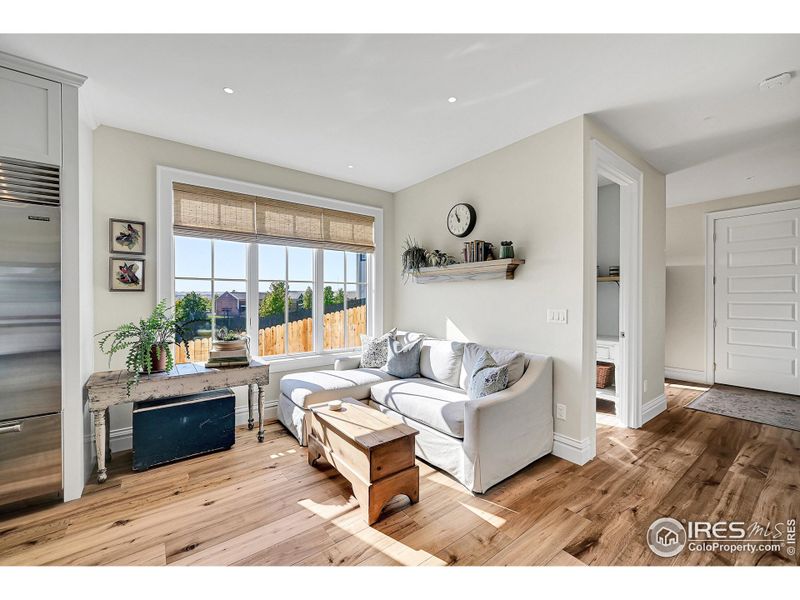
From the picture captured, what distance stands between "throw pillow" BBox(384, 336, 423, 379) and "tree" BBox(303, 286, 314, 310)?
112 cm

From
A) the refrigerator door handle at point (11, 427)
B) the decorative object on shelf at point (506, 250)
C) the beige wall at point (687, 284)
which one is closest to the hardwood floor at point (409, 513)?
the refrigerator door handle at point (11, 427)

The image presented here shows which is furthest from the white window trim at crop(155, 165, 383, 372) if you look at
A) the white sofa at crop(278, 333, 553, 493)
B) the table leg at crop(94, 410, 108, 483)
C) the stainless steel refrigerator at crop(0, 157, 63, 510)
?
the table leg at crop(94, 410, 108, 483)

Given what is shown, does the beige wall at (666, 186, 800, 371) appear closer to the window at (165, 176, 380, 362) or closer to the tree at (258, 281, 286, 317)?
the window at (165, 176, 380, 362)

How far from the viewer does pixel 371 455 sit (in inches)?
75.9

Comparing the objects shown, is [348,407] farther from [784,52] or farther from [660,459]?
[784,52]

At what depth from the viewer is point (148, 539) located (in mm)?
1805

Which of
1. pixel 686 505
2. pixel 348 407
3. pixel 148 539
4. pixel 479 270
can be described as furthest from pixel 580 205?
pixel 148 539

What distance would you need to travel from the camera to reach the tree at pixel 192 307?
3168mm

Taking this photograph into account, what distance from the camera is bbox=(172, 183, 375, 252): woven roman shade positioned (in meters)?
A: 3.17

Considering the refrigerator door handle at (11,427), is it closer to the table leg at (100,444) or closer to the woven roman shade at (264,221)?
the table leg at (100,444)

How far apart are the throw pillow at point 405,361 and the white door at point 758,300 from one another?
456 cm

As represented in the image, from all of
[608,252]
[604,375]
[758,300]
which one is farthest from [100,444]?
[758,300]
